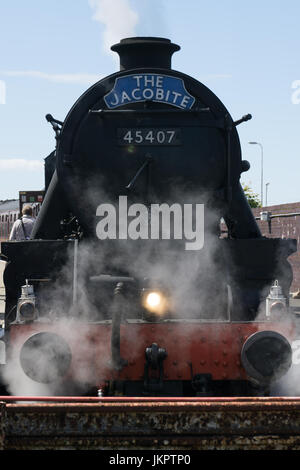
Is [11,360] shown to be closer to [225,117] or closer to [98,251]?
[98,251]

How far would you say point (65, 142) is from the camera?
546 centimetres

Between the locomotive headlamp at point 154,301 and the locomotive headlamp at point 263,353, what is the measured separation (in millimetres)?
592

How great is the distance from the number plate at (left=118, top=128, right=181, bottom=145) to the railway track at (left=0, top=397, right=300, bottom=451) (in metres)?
2.16

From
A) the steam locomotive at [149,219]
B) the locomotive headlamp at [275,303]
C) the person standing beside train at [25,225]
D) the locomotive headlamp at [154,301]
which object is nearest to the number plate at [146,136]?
the steam locomotive at [149,219]

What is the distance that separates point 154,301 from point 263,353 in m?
0.78

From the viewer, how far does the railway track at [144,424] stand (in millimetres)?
3881

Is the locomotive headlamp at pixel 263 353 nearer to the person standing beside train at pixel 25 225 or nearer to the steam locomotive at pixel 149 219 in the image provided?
the steam locomotive at pixel 149 219

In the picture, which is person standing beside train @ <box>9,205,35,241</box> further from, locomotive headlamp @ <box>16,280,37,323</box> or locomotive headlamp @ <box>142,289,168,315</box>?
locomotive headlamp @ <box>142,289,168,315</box>

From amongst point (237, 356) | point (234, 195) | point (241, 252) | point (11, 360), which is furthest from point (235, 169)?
point (11, 360)

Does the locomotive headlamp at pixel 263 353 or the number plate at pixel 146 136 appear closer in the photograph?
the locomotive headlamp at pixel 263 353

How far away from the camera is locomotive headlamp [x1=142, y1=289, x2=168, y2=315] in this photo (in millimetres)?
4879

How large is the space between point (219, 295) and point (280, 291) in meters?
0.51

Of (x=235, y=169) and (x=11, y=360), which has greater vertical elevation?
(x=235, y=169)
